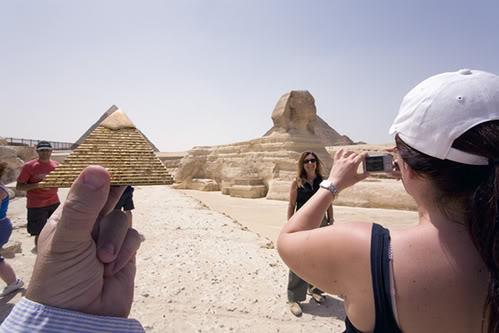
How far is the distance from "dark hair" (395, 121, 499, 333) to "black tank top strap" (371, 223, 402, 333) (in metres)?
0.21

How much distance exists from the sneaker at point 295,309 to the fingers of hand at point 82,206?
2.82 meters

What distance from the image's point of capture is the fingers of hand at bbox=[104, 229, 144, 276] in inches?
39.6

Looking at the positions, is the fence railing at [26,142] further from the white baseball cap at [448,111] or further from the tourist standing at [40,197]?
the white baseball cap at [448,111]

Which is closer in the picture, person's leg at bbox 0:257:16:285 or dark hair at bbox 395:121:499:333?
dark hair at bbox 395:121:499:333

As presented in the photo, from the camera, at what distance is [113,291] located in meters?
0.98

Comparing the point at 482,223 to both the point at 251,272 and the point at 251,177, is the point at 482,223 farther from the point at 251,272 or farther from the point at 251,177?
the point at 251,177

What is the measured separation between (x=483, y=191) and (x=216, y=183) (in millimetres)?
18191

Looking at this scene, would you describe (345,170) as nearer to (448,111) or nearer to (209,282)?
(448,111)

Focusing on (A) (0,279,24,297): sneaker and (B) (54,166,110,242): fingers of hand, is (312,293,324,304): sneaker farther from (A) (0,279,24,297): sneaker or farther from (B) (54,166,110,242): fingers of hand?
(A) (0,279,24,297): sneaker

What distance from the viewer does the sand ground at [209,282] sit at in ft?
10.0

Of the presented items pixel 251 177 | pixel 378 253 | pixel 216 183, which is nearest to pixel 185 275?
pixel 378 253

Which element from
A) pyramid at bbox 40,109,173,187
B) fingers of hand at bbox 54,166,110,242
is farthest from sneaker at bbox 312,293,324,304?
fingers of hand at bbox 54,166,110,242

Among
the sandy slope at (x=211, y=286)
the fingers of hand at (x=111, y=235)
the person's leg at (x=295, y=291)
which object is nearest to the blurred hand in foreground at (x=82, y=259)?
the fingers of hand at (x=111, y=235)

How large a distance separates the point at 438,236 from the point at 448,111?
13.5 inches
